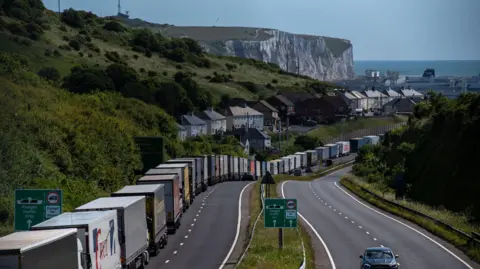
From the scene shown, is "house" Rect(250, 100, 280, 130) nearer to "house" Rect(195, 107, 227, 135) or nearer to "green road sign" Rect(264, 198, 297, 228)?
"house" Rect(195, 107, 227, 135)

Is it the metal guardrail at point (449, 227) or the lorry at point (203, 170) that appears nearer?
the metal guardrail at point (449, 227)

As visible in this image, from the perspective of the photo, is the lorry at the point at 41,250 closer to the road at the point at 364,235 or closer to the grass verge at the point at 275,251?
the grass verge at the point at 275,251

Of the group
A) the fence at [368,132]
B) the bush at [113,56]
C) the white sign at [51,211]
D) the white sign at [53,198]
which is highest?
the bush at [113,56]

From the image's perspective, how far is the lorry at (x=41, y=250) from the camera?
658 inches

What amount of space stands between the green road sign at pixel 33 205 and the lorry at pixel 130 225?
0.97 m

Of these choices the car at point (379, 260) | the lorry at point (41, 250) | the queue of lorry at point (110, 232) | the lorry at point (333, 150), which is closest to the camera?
the lorry at point (41, 250)

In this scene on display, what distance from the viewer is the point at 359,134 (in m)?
163

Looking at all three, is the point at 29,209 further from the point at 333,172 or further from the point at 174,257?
the point at 333,172

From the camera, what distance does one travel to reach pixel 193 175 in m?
61.3

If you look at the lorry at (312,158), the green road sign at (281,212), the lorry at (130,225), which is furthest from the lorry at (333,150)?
the lorry at (130,225)

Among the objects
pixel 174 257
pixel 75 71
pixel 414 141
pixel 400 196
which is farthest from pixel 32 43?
pixel 174 257

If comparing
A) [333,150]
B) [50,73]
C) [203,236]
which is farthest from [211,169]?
[333,150]

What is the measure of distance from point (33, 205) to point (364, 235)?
18.9 metres

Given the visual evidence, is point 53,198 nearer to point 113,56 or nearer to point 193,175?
point 193,175
